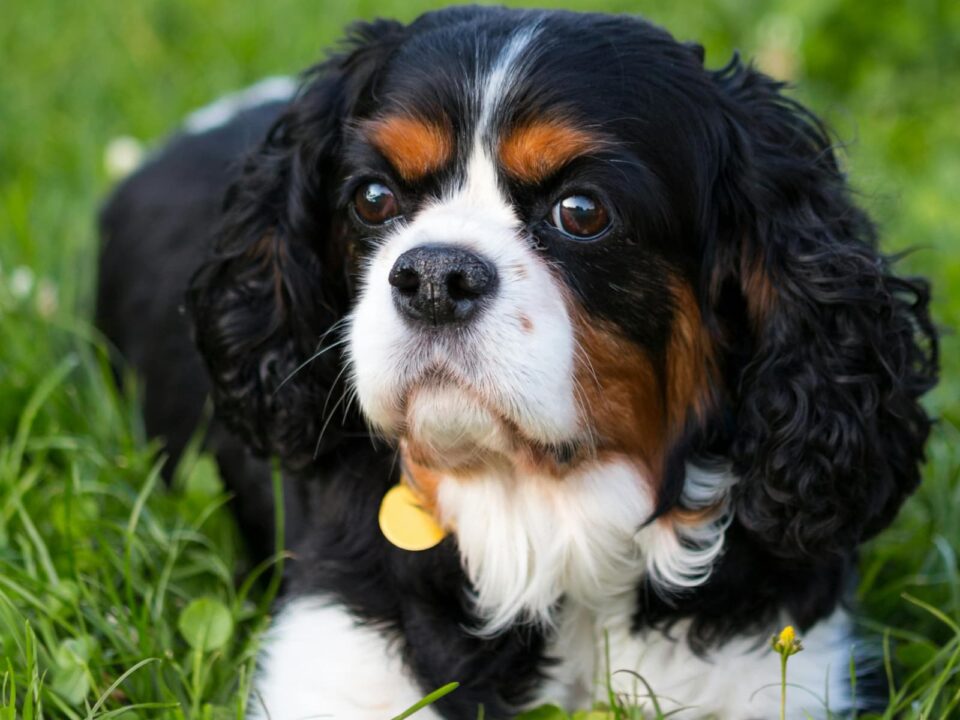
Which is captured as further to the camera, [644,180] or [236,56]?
[236,56]

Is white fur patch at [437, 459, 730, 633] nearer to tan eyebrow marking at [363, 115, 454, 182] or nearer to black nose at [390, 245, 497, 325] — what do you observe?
black nose at [390, 245, 497, 325]

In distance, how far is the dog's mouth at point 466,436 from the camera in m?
2.73

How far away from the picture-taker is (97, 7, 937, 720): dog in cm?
277

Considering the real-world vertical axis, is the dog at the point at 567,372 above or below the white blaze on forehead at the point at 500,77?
below

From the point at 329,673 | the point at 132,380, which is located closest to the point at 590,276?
the point at 329,673

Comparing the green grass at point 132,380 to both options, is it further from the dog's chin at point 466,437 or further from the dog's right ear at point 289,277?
the dog's chin at point 466,437

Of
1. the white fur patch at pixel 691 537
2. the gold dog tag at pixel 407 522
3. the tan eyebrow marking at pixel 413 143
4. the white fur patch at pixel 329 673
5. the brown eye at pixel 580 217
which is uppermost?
the tan eyebrow marking at pixel 413 143

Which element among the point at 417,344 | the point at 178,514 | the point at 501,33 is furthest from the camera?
the point at 178,514

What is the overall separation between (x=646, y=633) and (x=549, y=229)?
3.06 feet

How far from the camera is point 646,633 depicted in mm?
3078

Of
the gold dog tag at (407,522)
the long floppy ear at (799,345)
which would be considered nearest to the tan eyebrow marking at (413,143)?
the long floppy ear at (799,345)

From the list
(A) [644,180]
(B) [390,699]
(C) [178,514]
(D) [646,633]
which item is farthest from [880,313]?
(C) [178,514]

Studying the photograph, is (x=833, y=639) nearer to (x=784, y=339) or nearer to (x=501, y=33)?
(x=784, y=339)

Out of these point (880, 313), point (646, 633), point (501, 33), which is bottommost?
point (646, 633)
